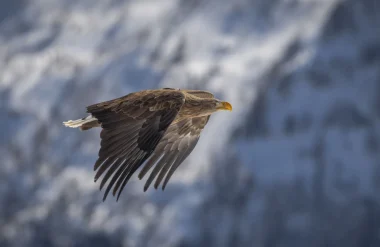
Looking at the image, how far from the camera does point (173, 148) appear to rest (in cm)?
1506

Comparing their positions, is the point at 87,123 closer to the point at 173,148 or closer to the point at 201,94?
the point at 173,148

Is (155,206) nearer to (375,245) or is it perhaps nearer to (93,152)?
(93,152)

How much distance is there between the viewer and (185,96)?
47.3 feet

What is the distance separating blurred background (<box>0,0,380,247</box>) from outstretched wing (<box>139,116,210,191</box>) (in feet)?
208

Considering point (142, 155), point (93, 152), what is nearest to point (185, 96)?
point (142, 155)

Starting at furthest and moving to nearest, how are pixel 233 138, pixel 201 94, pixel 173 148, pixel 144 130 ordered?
1. pixel 233 138
2. pixel 201 94
3. pixel 173 148
4. pixel 144 130

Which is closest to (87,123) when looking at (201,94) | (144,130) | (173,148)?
(144,130)

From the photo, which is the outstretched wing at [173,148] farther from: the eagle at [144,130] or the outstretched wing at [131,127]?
the outstretched wing at [131,127]

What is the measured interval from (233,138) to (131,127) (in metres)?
70.8

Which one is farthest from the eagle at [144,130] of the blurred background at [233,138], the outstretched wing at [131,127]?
the blurred background at [233,138]

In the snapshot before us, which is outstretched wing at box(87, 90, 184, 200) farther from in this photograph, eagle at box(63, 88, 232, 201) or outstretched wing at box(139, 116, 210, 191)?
outstretched wing at box(139, 116, 210, 191)

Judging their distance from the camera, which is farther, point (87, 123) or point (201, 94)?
point (201, 94)

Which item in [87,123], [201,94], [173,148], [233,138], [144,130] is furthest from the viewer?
[233,138]

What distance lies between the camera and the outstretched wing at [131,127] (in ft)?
40.1
